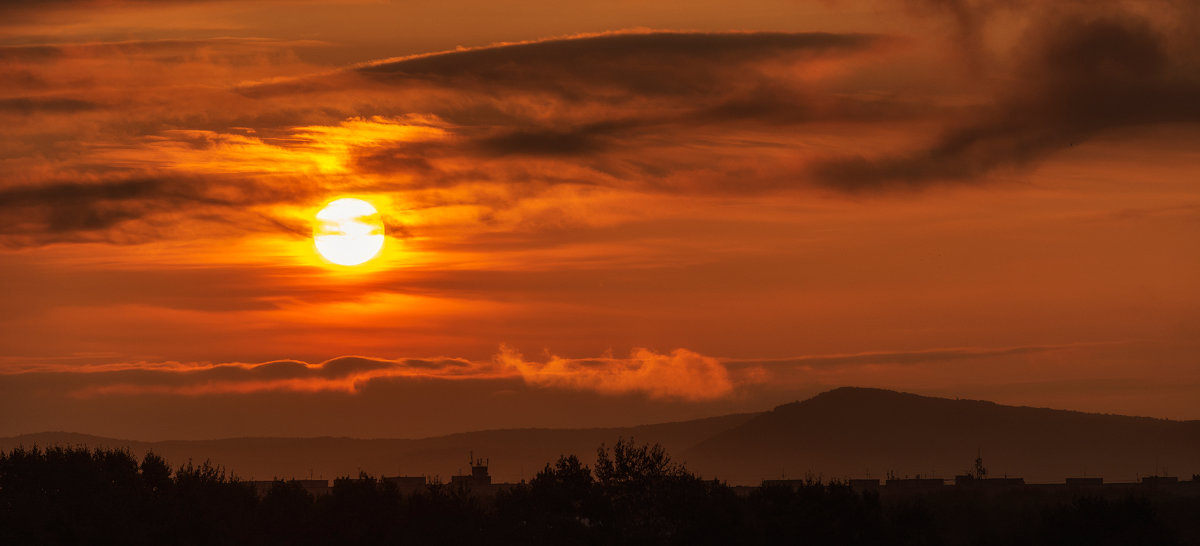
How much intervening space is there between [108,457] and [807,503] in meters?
60.5

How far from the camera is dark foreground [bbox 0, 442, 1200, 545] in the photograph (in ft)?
335

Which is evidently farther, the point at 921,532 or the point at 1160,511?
the point at 1160,511

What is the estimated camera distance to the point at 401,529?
112125 mm

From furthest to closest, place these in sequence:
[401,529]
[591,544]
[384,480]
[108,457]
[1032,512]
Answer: [1032,512]
[108,457]
[384,480]
[401,529]
[591,544]

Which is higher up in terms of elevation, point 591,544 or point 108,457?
point 108,457

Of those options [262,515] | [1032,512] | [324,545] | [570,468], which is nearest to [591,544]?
[570,468]

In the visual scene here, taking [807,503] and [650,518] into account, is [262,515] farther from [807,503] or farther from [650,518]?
[807,503]

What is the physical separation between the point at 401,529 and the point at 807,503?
2839 cm

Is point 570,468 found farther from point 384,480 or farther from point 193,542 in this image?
point 193,542

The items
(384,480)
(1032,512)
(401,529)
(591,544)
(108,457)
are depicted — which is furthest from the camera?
(1032,512)

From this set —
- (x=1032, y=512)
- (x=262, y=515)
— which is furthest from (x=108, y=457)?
(x=1032, y=512)

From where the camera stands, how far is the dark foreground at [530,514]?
10225 centimetres

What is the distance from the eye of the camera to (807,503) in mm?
103250

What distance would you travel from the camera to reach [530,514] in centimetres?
10988
